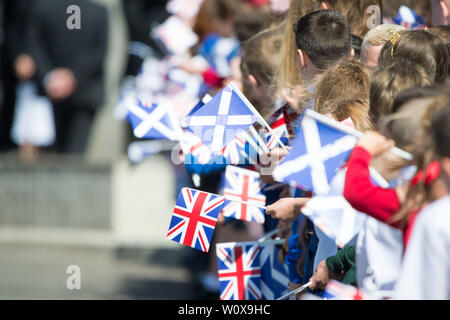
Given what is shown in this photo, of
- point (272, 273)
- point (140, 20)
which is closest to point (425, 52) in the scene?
point (272, 273)

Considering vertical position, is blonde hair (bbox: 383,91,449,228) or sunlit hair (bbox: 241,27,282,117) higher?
sunlit hair (bbox: 241,27,282,117)

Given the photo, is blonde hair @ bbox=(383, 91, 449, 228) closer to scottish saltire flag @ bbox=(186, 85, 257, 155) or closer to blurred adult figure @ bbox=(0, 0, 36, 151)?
scottish saltire flag @ bbox=(186, 85, 257, 155)

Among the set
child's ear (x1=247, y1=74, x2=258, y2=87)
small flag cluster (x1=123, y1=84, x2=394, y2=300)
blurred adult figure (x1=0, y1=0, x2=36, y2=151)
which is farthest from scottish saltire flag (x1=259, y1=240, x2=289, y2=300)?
blurred adult figure (x1=0, y1=0, x2=36, y2=151)

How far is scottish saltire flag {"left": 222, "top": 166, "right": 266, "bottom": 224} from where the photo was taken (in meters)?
3.94

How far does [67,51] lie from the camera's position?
30.9 ft

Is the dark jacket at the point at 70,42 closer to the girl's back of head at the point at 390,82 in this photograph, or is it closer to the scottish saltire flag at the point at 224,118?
the scottish saltire flag at the point at 224,118

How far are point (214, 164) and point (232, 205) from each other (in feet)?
0.77

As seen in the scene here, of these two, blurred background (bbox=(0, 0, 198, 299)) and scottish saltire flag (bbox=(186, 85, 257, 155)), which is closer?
scottish saltire flag (bbox=(186, 85, 257, 155))

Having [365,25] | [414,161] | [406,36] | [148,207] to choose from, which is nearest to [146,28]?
[148,207]

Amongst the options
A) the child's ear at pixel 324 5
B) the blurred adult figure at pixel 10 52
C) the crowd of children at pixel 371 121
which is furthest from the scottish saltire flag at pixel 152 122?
the blurred adult figure at pixel 10 52

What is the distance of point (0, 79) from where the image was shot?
10.4m

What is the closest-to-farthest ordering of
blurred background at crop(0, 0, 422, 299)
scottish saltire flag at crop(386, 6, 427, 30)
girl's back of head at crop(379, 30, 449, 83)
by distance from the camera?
girl's back of head at crop(379, 30, 449, 83), scottish saltire flag at crop(386, 6, 427, 30), blurred background at crop(0, 0, 422, 299)

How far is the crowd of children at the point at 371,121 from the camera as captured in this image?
238 centimetres

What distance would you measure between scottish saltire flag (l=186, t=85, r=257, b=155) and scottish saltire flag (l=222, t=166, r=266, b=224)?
0.47 meters
